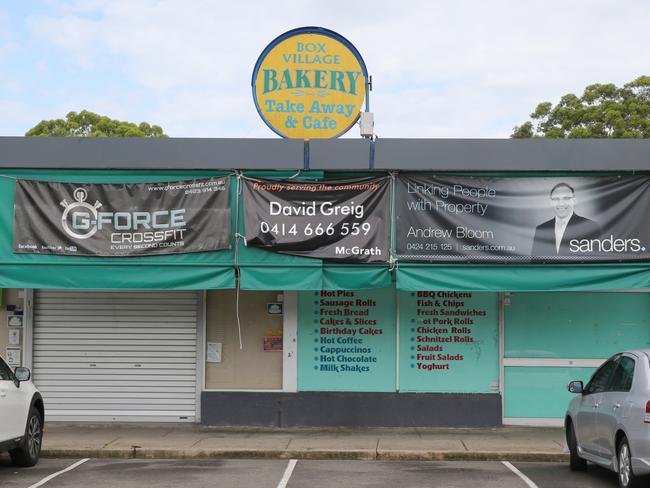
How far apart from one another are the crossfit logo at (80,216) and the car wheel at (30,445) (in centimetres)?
354

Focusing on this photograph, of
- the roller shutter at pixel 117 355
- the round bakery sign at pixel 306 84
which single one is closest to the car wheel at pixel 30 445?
the roller shutter at pixel 117 355

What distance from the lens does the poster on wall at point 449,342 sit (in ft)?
47.6

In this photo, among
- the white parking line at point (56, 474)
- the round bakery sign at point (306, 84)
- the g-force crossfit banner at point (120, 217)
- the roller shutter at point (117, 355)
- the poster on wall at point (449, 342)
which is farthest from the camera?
the round bakery sign at point (306, 84)

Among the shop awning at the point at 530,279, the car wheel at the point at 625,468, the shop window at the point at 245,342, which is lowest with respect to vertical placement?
the car wheel at the point at 625,468

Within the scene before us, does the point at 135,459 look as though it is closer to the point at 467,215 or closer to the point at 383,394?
the point at 383,394

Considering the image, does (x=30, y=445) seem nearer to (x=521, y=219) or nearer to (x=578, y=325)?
(x=521, y=219)

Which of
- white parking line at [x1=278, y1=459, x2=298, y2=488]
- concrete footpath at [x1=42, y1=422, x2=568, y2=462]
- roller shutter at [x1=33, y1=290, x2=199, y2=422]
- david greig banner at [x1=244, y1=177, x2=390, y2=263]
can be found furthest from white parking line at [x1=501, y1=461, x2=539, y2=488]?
roller shutter at [x1=33, y1=290, x2=199, y2=422]

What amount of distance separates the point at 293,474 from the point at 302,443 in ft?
6.70

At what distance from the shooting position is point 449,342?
47.9ft

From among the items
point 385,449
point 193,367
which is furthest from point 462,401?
point 193,367

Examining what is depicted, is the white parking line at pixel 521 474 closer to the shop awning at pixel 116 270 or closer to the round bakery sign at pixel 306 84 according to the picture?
the shop awning at pixel 116 270

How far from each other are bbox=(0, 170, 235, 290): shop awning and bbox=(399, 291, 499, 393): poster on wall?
3184 mm

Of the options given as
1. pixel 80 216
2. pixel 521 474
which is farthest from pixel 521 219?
pixel 80 216

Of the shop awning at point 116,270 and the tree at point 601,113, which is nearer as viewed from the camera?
the shop awning at point 116,270
